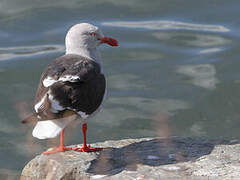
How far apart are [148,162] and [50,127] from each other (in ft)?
3.61

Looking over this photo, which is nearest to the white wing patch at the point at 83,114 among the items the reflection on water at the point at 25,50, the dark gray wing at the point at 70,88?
the dark gray wing at the point at 70,88

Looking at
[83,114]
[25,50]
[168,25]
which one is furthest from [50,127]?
[168,25]

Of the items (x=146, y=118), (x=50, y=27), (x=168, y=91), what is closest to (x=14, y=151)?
(x=146, y=118)

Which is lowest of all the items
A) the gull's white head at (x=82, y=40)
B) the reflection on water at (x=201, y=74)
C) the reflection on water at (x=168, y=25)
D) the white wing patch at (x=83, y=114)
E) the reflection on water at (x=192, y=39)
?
the reflection on water at (x=201, y=74)

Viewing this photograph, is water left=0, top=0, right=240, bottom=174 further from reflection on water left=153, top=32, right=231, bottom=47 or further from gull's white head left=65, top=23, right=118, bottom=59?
gull's white head left=65, top=23, right=118, bottom=59

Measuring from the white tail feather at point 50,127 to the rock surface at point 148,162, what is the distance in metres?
0.50

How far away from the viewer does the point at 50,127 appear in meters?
5.56

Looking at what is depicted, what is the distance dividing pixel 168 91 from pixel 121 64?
1.37m

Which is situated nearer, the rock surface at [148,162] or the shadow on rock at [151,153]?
the rock surface at [148,162]

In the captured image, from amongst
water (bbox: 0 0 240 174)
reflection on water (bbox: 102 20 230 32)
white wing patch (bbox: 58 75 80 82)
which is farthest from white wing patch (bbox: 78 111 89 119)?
reflection on water (bbox: 102 20 230 32)

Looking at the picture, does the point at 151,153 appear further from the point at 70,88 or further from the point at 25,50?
the point at 25,50

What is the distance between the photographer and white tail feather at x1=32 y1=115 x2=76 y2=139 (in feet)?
18.0

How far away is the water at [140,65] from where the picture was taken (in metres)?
8.91

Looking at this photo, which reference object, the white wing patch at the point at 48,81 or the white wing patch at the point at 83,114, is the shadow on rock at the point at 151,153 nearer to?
the white wing patch at the point at 83,114
